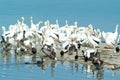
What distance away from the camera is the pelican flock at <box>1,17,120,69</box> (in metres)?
30.0

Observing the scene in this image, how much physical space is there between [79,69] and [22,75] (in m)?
2.78

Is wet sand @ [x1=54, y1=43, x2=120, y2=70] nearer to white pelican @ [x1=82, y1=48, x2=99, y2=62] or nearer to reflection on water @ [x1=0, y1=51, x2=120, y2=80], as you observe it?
white pelican @ [x1=82, y1=48, x2=99, y2=62]

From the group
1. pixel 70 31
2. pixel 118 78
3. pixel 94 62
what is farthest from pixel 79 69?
pixel 70 31

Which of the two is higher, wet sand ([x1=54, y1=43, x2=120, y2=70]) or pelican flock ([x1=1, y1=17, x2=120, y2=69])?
Answer: pelican flock ([x1=1, y1=17, x2=120, y2=69])

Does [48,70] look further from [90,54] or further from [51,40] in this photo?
[51,40]

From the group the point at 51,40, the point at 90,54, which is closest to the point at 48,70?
the point at 90,54

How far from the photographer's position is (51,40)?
30062mm

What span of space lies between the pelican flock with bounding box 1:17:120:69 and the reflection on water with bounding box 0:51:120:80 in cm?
84

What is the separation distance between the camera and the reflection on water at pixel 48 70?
2459cm

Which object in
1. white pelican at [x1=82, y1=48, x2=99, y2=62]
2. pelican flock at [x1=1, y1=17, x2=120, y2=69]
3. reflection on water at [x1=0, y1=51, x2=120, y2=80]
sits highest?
pelican flock at [x1=1, y1=17, x2=120, y2=69]

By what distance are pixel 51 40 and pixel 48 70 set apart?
3.82 m

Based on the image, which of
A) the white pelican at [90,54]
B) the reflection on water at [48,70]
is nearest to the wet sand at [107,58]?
the white pelican at [90,54]

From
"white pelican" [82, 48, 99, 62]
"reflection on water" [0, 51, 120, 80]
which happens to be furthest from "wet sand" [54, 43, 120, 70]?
"reflection on water" [0, 51, 120, 80]

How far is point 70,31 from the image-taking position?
111 feet
